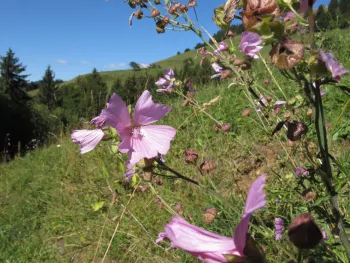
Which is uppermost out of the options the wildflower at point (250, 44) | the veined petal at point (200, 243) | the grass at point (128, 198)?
the wildflower at point (250, 44)

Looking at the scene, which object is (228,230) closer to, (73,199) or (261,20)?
(261,20)

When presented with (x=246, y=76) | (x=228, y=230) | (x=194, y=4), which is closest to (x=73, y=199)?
(x=228, y=230)

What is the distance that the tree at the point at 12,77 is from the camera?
29578 mm

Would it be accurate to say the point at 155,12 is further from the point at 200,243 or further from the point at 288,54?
the point at 200,243

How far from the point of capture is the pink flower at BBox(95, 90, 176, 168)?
2.37 feet

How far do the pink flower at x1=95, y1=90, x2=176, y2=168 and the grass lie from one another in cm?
93

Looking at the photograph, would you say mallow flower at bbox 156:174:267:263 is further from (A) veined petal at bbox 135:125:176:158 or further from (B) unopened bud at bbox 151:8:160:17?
(B) unopened bud at bbox 151:8:160:17

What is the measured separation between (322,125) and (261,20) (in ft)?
0.62

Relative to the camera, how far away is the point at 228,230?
69.2 inches

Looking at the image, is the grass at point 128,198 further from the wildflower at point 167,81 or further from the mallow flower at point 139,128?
the mallow flower at point 139,128

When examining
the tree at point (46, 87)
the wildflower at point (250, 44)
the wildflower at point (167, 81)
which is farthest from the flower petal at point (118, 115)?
the tree at point (46, 87)

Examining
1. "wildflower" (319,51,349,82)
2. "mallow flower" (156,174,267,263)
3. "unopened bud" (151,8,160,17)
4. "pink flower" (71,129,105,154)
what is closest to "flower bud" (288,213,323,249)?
"mallow flower" (156,174,267,263)

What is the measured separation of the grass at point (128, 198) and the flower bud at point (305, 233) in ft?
4.08

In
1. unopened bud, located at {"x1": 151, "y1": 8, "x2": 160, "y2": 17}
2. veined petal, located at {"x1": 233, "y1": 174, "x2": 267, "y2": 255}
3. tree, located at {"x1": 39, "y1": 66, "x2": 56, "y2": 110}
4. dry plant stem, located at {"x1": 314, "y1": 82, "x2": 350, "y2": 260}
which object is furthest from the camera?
tree, located at {"x1": 39, "y1": 66, "x2": 56, "y2": 110}
